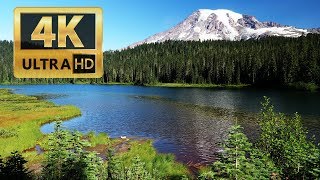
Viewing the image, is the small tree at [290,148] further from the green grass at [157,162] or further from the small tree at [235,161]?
the green grass at [157,162]

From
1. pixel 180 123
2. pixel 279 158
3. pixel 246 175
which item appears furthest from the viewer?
pixel 180 123

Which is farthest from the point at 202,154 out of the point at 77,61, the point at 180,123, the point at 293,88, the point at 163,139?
the point at 293,88

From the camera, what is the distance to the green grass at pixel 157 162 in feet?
105

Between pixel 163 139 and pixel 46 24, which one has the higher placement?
pixel 46 24

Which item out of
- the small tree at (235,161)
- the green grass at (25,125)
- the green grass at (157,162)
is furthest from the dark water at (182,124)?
the small tree at (235,161)

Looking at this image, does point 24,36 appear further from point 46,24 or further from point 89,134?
point 89,134

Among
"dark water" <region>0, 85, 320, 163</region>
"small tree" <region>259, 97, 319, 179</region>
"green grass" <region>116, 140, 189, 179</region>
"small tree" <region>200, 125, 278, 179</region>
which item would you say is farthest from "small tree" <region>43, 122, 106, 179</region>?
"dark water" <region>0, 85, 320, 163</region>

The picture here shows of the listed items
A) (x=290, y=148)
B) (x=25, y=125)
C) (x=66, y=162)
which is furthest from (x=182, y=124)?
(x=66, y=162)

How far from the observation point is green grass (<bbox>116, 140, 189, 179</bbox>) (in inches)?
1261

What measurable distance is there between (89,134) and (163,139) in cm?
1086

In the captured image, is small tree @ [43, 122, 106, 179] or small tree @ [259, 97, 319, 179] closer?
small tree @ [43, 122, 106, 179]

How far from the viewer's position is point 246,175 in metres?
17.2

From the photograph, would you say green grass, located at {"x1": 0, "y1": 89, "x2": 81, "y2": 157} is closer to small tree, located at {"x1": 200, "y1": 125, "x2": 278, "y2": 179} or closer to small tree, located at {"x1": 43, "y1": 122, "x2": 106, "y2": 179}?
small tree, located at {"x1": 43, "y1": 122, "x2": 106, "y2": 179}

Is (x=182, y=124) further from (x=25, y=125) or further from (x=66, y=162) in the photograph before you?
(x=66, y=162)
